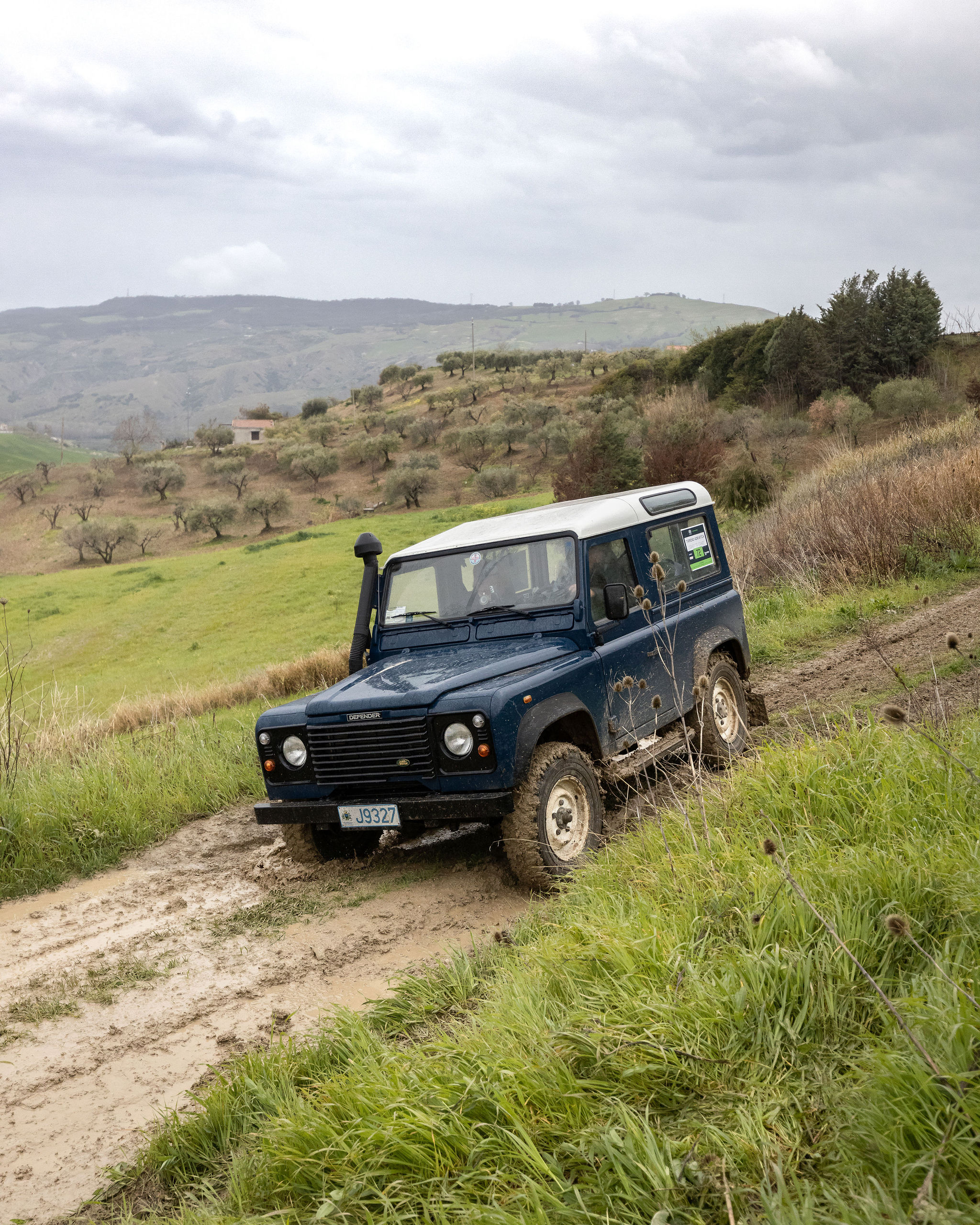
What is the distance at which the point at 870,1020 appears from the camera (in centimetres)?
276

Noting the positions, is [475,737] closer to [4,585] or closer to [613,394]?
[4,585]

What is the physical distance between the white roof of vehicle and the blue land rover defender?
18mm

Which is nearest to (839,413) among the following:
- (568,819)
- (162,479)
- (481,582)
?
(481,582)

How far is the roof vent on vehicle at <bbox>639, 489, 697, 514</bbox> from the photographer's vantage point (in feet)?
24.8

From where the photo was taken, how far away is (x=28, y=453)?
5891 inches

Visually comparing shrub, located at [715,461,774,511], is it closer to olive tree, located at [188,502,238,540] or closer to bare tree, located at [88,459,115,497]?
olive tree, located at [188,502,238,540]

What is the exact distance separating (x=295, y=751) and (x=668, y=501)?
3.54 metres

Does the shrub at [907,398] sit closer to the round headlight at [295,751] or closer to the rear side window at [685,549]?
the rear side window at [685,549]

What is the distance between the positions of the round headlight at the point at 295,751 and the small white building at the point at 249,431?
8852 centimetres

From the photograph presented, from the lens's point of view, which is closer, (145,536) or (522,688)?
(522,688)

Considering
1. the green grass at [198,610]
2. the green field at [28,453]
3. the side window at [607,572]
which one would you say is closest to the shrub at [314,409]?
the green field at [28,453]

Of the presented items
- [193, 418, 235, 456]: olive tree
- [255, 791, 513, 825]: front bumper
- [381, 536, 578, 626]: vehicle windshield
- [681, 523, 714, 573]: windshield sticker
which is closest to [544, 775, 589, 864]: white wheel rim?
[255, 791, 513, 825]: front bumper

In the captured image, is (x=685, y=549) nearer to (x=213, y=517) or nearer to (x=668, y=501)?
(x=668, y=501)

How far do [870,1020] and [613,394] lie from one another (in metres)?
64.1
